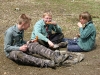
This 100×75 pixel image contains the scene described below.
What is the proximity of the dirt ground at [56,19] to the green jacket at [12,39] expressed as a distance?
0.37 m

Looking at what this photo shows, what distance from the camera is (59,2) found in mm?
14367

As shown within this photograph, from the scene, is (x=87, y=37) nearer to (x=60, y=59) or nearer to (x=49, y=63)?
(x=60, y=59)

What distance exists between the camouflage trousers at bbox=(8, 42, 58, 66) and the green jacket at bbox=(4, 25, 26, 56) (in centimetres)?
12

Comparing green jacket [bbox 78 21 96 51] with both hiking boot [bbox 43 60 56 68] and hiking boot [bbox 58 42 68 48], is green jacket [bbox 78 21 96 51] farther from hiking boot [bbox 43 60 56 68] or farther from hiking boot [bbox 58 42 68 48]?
hiking boot [bbox 43 60 56 68]

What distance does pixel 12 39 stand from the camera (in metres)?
6.17

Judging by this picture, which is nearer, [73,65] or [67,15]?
[73,65]

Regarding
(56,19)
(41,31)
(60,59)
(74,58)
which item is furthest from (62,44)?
(56,19)

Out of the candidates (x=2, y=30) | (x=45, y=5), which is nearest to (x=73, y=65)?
(x=2, y=30)

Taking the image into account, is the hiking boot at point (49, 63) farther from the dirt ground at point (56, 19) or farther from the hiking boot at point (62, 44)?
the hiking boot at point (62, 44)

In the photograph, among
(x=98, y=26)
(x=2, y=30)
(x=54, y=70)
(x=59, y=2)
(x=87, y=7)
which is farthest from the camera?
(x=59, y=2)

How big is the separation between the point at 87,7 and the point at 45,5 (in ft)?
6.47

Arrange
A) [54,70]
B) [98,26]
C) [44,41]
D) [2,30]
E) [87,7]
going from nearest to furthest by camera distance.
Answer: [54,70] → [44,41] → [2,30] → [98,26] → [87,7]

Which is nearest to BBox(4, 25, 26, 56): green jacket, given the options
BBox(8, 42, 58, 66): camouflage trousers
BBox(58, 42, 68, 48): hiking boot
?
BBox(8, 42, 58, 66): camouflage trousers

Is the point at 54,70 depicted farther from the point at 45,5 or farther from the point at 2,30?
the point at 45,5
